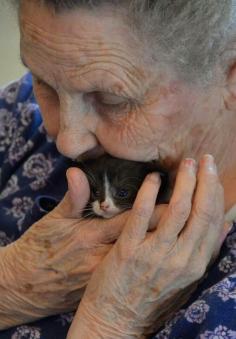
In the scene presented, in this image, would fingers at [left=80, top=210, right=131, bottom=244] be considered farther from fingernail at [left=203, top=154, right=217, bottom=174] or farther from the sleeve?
the sleeve

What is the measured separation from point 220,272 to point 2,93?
2.54 feet

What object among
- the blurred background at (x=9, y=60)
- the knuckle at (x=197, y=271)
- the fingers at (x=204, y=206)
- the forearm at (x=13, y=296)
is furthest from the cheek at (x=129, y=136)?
the blurred background at (x=9, y=60)

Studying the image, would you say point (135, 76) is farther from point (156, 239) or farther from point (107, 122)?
point (156, 239)

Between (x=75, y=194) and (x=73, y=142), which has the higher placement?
(x=73, y=142)

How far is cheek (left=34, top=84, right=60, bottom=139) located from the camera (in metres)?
1.13

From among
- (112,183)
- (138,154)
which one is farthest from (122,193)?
(138,154)

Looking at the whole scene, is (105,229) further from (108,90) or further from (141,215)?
(108,90)

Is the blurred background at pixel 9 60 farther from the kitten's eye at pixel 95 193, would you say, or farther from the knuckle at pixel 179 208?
the knuckle at pixel 179 208

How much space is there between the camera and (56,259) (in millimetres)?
1181

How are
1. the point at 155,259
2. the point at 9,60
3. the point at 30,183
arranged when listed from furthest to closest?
the point at 9,60, the point at 30,183, the point at 155,259

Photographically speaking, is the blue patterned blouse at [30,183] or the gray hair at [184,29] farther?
the blue patterned blouse at [30,183]

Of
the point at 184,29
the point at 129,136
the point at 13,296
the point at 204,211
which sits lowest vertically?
the point at 13,296

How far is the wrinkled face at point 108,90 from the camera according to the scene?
95 centimetres

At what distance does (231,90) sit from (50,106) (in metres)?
0.34
